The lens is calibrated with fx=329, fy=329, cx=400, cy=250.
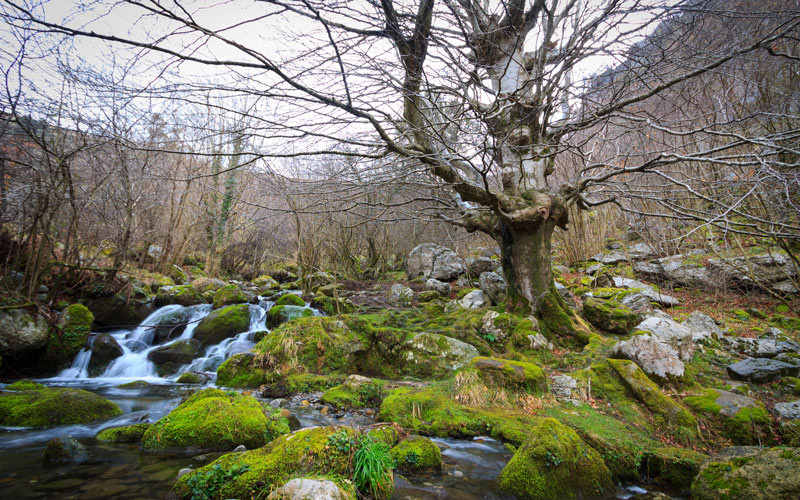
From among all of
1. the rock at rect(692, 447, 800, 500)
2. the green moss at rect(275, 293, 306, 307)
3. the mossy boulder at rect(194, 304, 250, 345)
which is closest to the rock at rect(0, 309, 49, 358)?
the mossy boulder at rect(194, 304, 250, 345)

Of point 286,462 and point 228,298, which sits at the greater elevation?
point 228,298

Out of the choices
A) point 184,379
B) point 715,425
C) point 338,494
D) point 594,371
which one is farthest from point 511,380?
point 184,379

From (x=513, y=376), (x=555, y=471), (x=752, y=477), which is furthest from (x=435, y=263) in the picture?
(x=752, y=477)

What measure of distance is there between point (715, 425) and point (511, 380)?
230cm

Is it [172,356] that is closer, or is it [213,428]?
[213,428]

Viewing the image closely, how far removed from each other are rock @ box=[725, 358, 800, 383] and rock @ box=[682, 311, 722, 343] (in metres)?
1.43

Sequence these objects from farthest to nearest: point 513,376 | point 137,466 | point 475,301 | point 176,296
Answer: point 176,296 < point 475,301 < point 513,376 < point 137,466

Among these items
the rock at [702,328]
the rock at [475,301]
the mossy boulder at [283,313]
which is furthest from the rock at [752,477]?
the mossy boulder at [283,313]

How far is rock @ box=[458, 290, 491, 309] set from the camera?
9062 mm

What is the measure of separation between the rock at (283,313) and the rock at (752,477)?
8800 mm

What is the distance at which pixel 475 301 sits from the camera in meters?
9.30

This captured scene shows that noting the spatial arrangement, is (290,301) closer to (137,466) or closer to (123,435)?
(123,435)

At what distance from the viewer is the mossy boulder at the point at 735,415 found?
3648mm

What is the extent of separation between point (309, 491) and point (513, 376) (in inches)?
137
